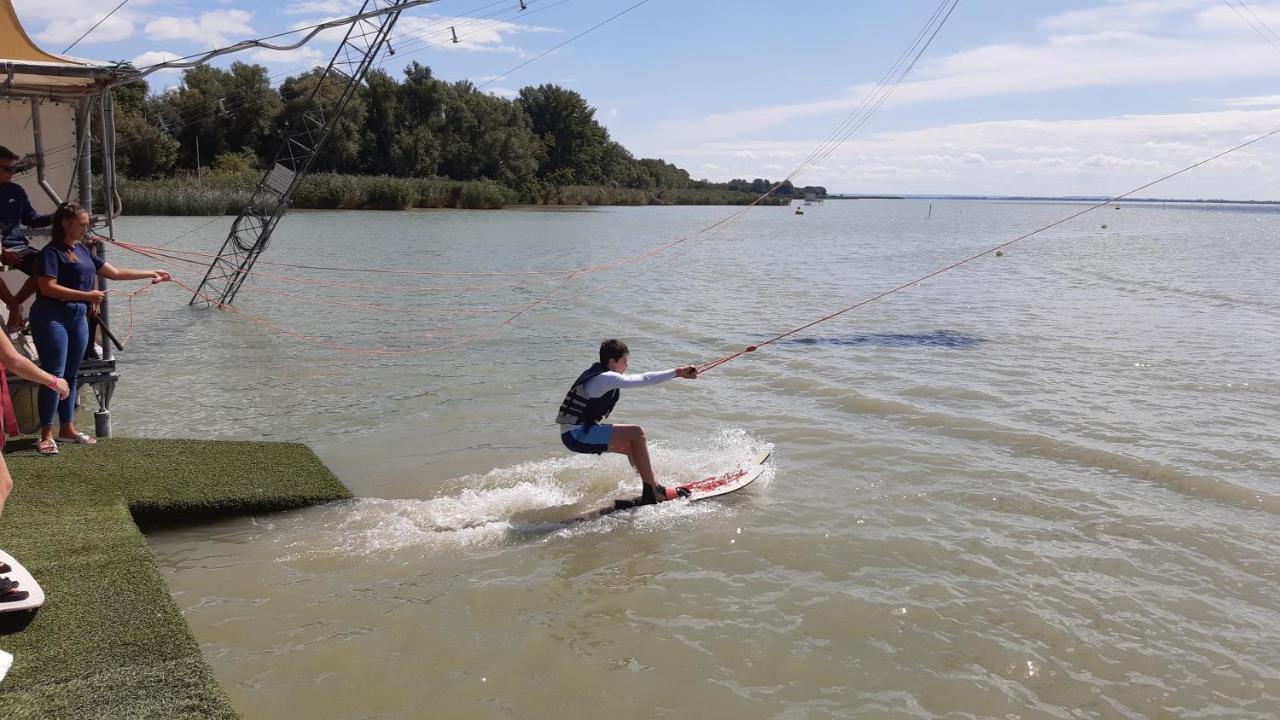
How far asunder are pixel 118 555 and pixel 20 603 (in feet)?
3.61

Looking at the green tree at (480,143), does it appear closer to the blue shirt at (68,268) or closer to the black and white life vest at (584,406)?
the blue shirt at (68,268)

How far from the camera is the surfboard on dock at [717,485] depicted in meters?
8.12

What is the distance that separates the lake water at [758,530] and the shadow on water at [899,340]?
14 centimetres

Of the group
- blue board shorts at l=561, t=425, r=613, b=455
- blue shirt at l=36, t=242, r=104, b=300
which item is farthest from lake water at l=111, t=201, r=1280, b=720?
blue shirt at l=36, t=242, r=104, b=300

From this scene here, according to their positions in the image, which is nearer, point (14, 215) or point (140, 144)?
point (14, 215)

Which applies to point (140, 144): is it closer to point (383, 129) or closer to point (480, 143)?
point (383, 129)

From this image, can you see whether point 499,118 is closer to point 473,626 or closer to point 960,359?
point 960,359

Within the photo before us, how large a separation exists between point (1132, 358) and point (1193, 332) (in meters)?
4.07

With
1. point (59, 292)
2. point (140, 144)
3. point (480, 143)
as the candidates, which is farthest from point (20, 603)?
point (480, 143)

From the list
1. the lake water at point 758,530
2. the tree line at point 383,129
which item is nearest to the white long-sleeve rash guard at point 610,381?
the lake water at point 758,530

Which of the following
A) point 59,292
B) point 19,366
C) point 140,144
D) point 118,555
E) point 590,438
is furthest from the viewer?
point 140,144

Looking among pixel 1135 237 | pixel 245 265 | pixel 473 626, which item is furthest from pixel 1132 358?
pixel 1135 237

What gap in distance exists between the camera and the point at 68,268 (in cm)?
789

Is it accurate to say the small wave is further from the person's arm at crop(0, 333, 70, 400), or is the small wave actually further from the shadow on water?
the shadow on water
